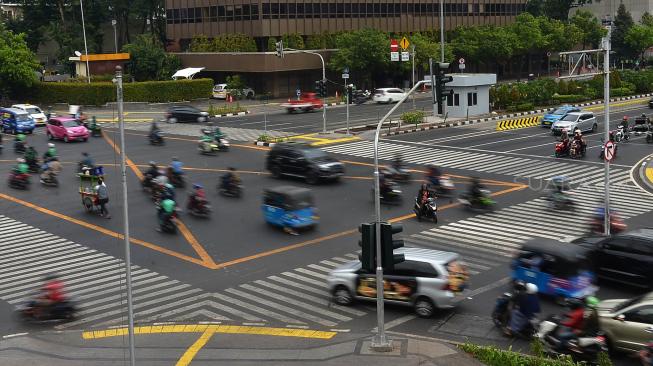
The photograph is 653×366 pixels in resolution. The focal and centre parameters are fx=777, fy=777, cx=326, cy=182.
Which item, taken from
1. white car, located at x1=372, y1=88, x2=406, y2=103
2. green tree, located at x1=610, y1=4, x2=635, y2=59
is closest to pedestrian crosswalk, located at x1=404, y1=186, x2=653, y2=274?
white car, located at x1=372, y1=88, x2=406, y2=103

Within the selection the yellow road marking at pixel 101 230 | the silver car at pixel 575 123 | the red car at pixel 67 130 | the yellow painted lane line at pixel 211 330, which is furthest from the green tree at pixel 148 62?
the yellow painted lane line at pixel 211 330

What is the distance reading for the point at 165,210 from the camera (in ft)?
87.5

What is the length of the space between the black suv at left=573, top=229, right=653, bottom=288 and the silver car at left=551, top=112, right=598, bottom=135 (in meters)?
28.6

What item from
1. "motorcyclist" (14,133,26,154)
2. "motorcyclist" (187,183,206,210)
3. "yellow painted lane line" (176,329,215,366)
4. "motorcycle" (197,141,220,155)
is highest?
"motorcyclist" (14,133,26,154)

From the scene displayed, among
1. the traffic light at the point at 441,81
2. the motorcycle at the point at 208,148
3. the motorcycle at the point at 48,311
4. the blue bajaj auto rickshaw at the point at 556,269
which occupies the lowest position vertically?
the motorcycle at the point at 48,311

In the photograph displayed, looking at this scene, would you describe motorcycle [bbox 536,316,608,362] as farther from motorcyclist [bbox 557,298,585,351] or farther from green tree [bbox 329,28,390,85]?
green tree [bbox 329,28,390,85]

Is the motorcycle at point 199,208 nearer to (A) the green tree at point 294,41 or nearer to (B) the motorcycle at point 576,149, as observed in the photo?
(B) the motorcycle at point 576,149

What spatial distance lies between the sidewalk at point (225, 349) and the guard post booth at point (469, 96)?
136 feet

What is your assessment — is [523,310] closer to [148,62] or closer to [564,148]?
[564,148]

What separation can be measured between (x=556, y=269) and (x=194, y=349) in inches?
348

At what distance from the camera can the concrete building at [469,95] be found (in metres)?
57.1

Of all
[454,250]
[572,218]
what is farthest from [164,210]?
[572,218]

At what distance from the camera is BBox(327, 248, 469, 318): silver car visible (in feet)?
60.1

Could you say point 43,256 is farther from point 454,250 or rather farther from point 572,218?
point 572,218
